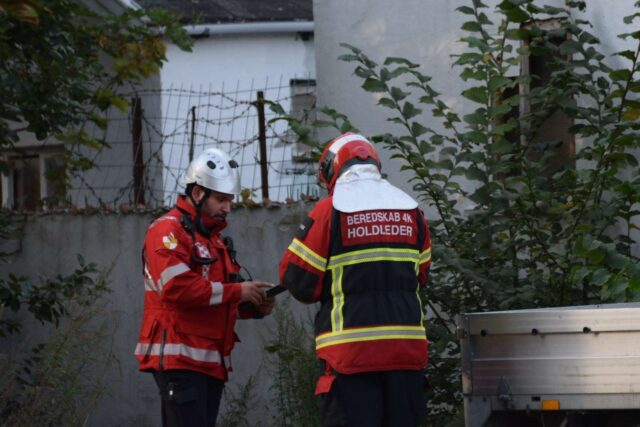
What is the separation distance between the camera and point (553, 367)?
526cm

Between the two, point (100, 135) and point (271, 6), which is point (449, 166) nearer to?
point (100, 135)

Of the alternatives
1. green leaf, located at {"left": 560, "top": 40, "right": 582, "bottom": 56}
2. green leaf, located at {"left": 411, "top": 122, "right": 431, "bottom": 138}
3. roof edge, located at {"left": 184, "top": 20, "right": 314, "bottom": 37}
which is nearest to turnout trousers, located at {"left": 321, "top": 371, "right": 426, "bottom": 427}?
green leaf, located at {"left": 411, "top": 122, "right": 431, "bottom": 138}

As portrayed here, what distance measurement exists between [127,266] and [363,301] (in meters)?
4.49

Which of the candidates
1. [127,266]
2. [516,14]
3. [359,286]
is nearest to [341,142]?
[359,286]

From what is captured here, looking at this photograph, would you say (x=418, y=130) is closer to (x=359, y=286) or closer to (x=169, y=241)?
(x=169, y=241)

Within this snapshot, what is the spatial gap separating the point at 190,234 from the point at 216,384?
839 millimetres

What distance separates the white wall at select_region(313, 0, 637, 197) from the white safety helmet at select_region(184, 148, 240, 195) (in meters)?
2.66

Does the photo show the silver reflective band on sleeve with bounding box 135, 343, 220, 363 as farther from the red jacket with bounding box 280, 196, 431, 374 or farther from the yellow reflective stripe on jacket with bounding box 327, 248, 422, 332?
the yellow reflective stripe on jacket with bounding box 327, 248, 422, 332

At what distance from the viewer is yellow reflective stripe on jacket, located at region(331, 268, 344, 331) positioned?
576 cm

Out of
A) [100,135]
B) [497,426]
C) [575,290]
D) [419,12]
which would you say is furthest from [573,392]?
[100,135]

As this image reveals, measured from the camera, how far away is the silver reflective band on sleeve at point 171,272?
6.53 metres

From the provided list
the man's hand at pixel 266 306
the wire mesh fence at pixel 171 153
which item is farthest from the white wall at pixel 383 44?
the man's hand at pixel 266 306

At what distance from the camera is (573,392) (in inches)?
204

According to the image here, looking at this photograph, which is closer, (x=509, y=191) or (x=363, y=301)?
(x=363, y=301)
